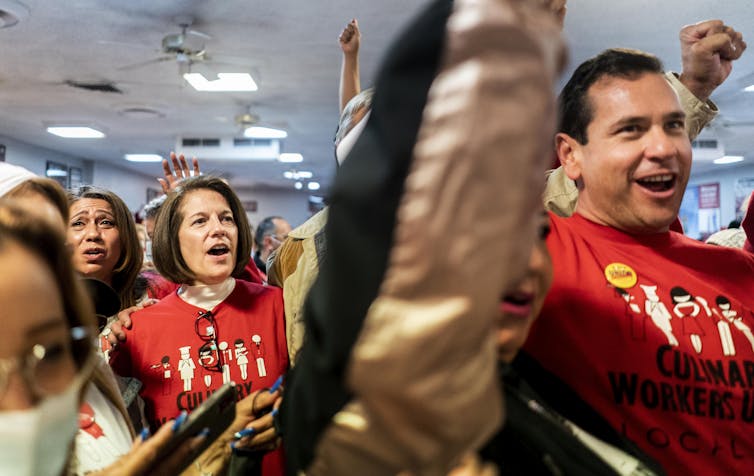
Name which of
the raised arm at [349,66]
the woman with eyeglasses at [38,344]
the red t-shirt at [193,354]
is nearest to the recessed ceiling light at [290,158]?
the raised arm at [349,66]

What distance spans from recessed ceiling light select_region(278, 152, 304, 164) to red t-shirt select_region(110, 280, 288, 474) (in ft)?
37.6

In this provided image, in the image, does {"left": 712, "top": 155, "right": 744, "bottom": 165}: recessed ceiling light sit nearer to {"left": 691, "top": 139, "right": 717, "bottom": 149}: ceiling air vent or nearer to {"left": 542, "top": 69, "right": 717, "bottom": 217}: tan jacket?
{"left": 691, "top": 139, "right": 717, "bottom": 149}: ceiling air vent

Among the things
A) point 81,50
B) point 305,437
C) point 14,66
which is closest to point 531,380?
point 305,437

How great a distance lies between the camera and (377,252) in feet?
1.47

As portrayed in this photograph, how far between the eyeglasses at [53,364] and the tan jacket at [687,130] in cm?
144

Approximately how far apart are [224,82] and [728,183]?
43.4 feet

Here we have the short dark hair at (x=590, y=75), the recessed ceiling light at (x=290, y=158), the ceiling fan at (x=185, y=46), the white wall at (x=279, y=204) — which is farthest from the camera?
the white wall at (x=279, y=204)

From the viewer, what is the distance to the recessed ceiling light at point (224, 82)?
635cm

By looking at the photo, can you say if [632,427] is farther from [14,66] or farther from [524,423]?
[14,66]

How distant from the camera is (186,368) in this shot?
1.91 meters

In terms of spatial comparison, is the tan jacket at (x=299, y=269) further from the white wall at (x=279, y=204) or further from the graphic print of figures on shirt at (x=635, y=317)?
the white wall at (x=279, y=204)

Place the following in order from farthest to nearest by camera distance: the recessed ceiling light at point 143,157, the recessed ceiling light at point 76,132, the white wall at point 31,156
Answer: the recessed ceiling light at point 143,157 → the white wall at point 31,156 → the recessed ceiling light at point 76,132

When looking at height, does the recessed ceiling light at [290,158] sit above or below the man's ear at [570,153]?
above

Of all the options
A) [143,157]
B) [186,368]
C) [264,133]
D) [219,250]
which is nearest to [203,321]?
[186,368]
